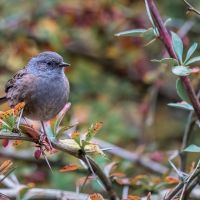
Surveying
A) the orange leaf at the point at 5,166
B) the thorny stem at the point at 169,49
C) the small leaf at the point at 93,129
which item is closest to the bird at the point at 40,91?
the orange leaf at the point at 5,166

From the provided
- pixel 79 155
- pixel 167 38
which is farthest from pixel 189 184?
pixel 167 38

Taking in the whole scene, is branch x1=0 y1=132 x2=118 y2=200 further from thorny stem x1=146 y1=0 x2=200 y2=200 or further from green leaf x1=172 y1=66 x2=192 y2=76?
green leaf x1=172 y1=66 x2=192 y2=76

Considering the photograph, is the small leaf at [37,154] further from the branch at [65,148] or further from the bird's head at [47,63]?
the bird's head at [47,63]

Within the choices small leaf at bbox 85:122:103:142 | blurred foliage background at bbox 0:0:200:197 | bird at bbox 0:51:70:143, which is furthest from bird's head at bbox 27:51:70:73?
small leaf at bbox 85:122:103:142

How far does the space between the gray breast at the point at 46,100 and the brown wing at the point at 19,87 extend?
5cm

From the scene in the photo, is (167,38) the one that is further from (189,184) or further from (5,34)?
(5,34)

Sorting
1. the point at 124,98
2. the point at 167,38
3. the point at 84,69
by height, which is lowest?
the point at 124,98

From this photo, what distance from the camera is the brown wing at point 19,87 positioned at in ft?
11.5

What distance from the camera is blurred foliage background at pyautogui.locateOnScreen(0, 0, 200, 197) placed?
545 cm

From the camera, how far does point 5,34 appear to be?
18.0ft

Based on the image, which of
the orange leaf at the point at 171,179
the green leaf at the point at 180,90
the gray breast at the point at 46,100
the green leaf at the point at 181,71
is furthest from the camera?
the gray breast at the point at 46,100

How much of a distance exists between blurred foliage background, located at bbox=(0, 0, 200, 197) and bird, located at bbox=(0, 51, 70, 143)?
132 cm

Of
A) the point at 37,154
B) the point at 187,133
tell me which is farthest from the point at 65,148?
the point at 187,133

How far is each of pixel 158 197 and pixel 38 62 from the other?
142 centimetres
